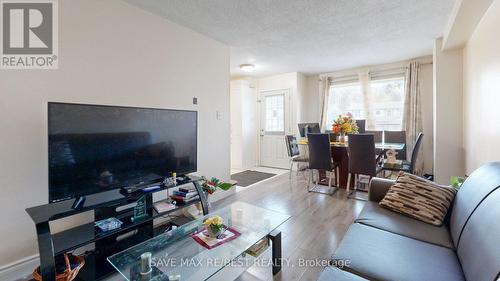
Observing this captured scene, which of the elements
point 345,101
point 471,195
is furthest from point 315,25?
point 345,101

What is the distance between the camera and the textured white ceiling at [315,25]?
2371mm

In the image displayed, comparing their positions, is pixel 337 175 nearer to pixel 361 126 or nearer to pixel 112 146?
pixel 361 126

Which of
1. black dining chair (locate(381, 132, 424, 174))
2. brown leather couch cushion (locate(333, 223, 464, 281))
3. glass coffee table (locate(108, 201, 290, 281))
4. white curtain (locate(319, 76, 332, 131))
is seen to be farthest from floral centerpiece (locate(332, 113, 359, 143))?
brown leather couch cushion (locate(333, 223, 464, 281))

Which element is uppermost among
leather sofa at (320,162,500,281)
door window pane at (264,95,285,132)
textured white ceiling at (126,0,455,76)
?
textured white ceiling at (126,0,455,76)

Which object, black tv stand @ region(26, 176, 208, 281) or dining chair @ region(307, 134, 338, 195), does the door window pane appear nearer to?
dining chair @ region(307, 134, 338, 195)

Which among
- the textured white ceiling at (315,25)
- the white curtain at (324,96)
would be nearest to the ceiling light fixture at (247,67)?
the textured white ceiling at (315,25)

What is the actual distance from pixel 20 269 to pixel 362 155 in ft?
12.8

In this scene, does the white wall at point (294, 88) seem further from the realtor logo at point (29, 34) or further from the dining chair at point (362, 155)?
the realtor logo at point (29, 34)

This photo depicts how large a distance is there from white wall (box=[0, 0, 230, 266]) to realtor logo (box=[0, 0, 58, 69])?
0.07 metres

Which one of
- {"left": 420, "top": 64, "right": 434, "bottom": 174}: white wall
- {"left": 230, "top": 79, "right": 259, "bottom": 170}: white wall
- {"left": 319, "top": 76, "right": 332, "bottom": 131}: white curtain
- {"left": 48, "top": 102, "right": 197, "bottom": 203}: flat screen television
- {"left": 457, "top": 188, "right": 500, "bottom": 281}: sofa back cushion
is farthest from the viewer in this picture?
{"left": 230, "top": 79, "right": 259, "bottom": 170}: white wall

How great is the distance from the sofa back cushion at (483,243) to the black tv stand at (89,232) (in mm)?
1908

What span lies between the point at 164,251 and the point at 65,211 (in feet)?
2.45

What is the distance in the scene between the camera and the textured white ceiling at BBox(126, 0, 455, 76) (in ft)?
7.78

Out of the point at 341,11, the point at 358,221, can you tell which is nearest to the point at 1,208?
the point at 358,221
